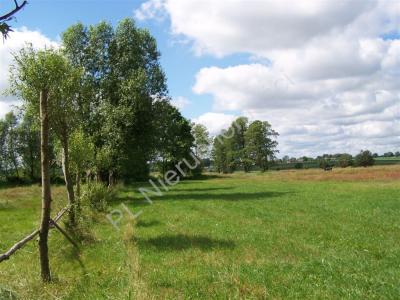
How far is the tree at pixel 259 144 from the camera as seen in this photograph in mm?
126312

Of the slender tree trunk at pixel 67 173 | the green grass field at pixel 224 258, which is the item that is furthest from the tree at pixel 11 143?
the slender tree trunk at pixel 67 173

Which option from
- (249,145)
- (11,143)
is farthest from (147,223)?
(249,145)

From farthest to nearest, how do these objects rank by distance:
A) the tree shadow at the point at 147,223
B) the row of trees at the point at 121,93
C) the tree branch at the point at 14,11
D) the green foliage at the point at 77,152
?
the row of trees at the point at 121,93 < the green foliage at the point at 77,152 < the tree shadow at the point at 147,223 < the tree branch at the point at 14,11

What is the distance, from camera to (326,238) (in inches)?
666

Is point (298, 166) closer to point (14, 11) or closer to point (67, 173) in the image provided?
point (67, 173)

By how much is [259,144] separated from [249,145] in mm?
3356

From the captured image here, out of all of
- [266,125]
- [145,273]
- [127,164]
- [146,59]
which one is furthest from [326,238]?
[266,125]

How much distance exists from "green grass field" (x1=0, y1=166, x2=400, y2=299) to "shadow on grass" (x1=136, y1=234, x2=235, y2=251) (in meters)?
0.04

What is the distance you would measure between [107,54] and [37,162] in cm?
5442

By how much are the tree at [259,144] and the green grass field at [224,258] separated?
101048mm

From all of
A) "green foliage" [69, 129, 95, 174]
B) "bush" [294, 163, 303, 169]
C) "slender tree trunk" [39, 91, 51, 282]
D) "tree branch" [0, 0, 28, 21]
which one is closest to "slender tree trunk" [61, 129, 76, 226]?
"green foliage" [69, 129, 95, 174]

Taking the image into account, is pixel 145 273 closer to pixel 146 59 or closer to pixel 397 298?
pixel 397 298

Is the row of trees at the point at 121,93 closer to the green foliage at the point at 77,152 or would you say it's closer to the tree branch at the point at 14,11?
the green foliage at the point at 77,152

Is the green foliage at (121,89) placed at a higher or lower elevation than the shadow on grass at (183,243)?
higher
